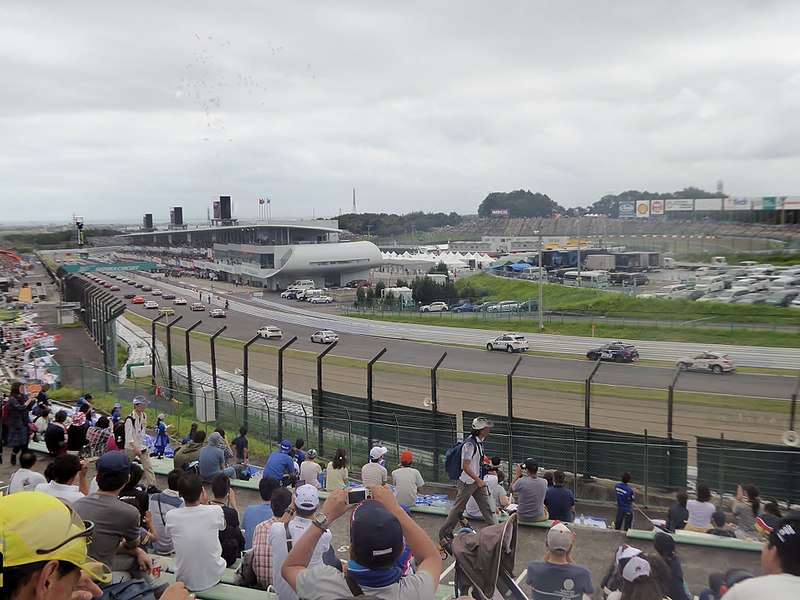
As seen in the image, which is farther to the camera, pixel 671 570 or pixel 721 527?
pixel 721 527

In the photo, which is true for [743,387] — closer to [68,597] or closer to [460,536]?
[460,536]

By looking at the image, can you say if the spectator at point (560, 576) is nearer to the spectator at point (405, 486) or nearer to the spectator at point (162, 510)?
the spectator at point (162, 510)

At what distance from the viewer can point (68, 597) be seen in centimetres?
177

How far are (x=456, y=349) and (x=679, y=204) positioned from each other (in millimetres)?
35381

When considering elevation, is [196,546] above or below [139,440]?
above

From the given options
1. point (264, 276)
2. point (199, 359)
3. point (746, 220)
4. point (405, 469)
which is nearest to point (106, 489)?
point (405, 469)

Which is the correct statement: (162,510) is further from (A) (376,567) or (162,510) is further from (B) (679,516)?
(B) (679,516)

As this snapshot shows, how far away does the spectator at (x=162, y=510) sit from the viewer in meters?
4.86

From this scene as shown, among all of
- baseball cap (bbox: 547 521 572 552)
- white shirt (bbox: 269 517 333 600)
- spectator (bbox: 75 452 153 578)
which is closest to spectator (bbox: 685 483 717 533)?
baseball cap (bbox: 547 521 572 552)

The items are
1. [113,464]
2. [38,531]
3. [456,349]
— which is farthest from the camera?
[456,349]

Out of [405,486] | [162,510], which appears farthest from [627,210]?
[162,510]

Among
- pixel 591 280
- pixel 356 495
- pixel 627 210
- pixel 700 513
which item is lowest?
pixel 591 280

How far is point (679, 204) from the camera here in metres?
56.4

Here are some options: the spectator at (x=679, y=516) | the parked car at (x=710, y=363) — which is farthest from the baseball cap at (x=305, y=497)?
the parked car at (x=710, y=363)
